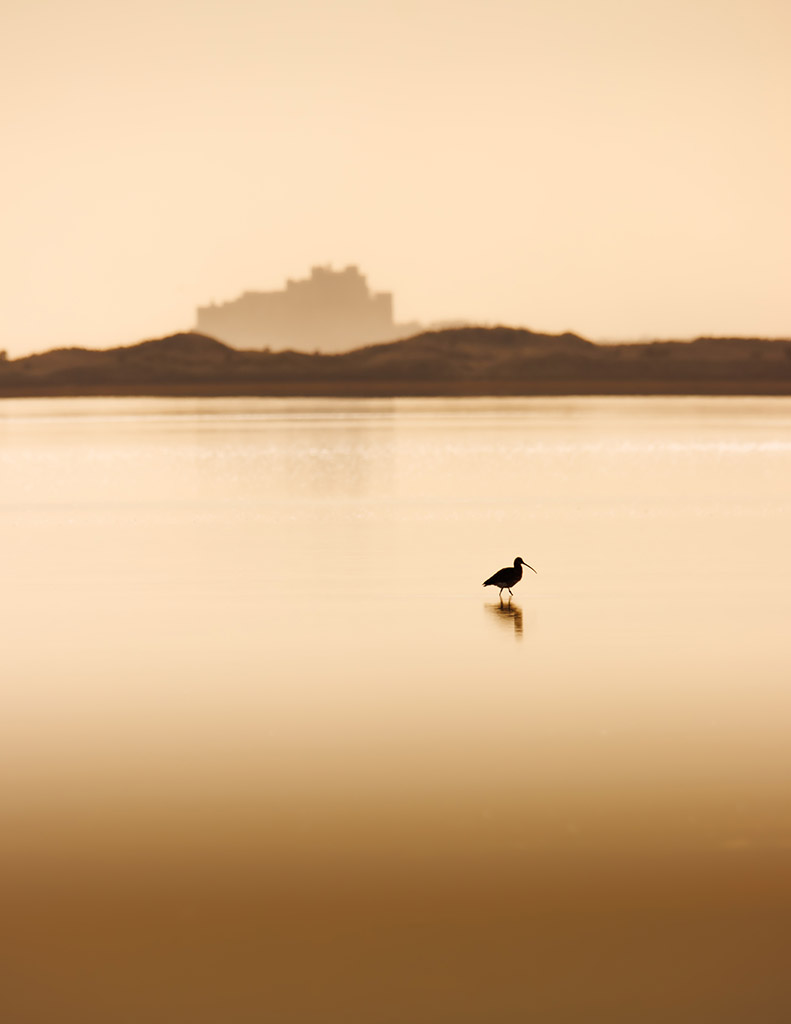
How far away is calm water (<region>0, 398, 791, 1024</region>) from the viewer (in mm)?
4871

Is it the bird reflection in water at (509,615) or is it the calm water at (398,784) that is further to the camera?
the bird reflection in water at (509,615)

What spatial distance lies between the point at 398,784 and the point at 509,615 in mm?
5697

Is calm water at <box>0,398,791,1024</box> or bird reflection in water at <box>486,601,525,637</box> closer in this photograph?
calm water at <box>0,398,791,1024</box>

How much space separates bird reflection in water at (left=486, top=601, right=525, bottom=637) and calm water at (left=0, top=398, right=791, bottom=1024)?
2.2 inches

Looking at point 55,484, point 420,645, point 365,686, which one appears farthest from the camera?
point 55,484

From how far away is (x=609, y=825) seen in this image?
6.52 metres

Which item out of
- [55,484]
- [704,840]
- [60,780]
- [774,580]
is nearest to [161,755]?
[60,780]

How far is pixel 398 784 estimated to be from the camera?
7223 mm

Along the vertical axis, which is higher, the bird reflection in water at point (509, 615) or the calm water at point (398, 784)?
the calm water at point (398, 784)

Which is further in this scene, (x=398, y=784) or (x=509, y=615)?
(x=509, y=615)

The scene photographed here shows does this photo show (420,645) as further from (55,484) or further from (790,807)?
(55,484)

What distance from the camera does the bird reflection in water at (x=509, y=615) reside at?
12.1 m

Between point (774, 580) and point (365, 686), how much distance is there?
707cm

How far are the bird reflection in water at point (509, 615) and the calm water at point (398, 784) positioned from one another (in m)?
0.06
